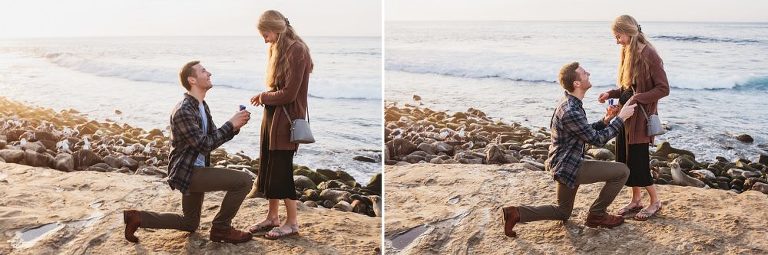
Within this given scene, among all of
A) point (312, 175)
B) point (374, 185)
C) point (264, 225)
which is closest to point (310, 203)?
point (312, 175)

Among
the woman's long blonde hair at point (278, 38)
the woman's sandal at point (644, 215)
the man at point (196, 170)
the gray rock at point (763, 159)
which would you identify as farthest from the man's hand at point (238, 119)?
the gray rock at point (763, 159)

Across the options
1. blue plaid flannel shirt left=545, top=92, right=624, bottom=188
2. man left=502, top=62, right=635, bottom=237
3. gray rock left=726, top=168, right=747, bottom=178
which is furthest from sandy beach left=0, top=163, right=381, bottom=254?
gray rock left=726, top=168, right=747, bottom=178

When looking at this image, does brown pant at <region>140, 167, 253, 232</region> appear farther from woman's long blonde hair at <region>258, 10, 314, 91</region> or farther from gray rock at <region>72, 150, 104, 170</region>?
gray rock at <region>72, 150, 104, 170</region>

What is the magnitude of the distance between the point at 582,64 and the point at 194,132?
293 cm

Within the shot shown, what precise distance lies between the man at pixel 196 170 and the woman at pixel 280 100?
0.28m

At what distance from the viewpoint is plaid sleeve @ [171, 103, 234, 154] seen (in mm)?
4777

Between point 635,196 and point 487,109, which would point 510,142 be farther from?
point 635,196

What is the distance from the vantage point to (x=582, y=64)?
250 inches

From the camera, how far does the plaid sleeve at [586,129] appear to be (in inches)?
194

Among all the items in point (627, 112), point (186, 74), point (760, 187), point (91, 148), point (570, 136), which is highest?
point (186, 74)

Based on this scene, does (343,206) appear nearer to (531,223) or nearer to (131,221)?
(531,223)

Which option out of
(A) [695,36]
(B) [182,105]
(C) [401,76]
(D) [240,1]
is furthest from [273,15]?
(A) [695,36]

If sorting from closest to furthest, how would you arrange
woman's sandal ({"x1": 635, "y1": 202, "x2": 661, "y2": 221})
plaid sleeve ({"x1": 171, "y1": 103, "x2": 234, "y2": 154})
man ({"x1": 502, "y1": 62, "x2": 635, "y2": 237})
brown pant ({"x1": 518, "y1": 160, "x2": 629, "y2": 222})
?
plaid sleeve ({"x1": 171, "y1": 103, "x2": 234, "y2": 154}), man ({"x1": 502, "y1": 62, "x2": 635, "y2": 237}), brown pant ({"x1": 518, "y1": 160, "x2": 629, "y2": 222}), woman's sandal ({"x1": 635, "y1": 202, "x2": 661, "y2": 221})

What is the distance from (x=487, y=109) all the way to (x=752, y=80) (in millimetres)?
1859
